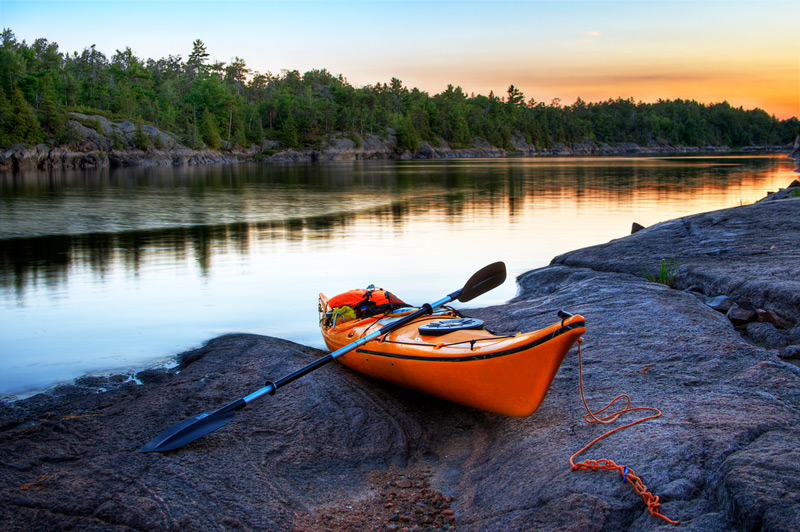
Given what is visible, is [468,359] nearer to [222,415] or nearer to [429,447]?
[429,447]

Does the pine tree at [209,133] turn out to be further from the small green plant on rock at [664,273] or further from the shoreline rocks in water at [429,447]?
the shoreline rocks in water at [429,447]

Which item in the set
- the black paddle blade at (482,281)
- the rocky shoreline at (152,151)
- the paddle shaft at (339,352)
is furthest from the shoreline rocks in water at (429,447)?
the rocky shoreline at (152,151)

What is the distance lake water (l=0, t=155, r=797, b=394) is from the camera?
326 inches

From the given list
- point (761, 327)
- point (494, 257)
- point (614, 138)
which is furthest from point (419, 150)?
point (761, 327)

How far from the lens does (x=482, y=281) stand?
6.83 metres

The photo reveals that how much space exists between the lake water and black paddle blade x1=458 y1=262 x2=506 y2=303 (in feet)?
7.56

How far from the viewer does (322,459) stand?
15.0 ft

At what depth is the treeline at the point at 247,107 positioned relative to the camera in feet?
236

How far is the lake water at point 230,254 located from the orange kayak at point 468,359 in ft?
7.49

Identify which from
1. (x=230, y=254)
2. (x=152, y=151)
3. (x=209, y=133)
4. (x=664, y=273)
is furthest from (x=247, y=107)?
(x=664, y=273)

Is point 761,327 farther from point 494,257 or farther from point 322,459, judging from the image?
point 494,257

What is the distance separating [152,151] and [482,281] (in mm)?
77406

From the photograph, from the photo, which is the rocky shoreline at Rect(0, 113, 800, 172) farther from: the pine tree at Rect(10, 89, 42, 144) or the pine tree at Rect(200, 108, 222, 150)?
the pine tree at Rect(200, 108, 222, 150)

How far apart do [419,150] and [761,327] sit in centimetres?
11497
